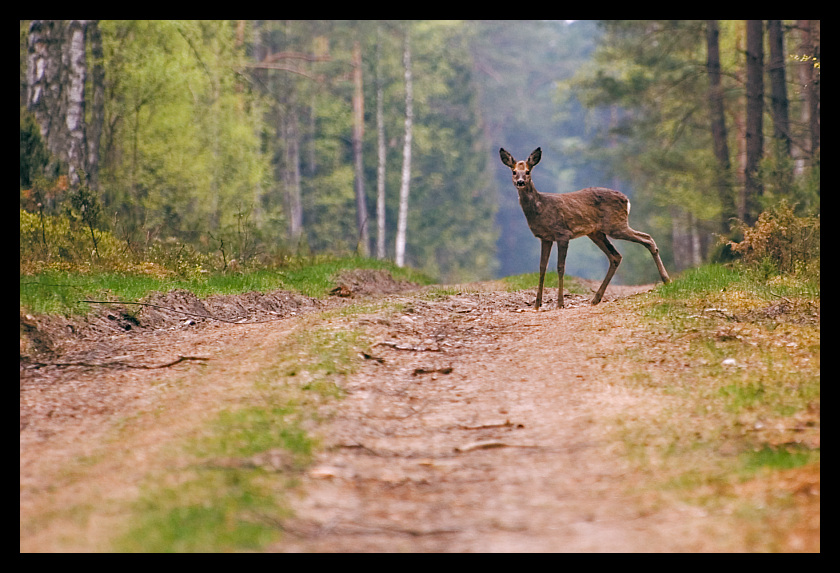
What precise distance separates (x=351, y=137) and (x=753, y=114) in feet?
97.4

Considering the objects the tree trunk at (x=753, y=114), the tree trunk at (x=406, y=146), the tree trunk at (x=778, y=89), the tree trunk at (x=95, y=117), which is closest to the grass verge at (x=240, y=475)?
the tree trunk at (x=95, y=117)

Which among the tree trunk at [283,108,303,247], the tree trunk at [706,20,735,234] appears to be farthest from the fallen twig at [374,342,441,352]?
the tree trunk at [283,108,303,247]

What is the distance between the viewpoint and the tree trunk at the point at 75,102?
1512cm

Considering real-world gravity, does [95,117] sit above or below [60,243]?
above

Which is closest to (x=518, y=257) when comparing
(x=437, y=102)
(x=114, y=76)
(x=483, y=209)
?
(x=483, y=209)

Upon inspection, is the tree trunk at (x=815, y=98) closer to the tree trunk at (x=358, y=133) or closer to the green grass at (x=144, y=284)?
the green grass at (x=144, y=284)

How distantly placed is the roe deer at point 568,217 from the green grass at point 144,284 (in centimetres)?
401

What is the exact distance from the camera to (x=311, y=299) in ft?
43.4

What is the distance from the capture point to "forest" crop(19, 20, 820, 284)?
49.1 ft

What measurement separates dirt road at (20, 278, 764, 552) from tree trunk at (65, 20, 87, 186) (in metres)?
6.64

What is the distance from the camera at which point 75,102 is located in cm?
1515

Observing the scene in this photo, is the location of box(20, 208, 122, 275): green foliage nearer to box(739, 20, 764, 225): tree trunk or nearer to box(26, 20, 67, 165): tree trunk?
box(26, 20, 67, 165): tree trunk

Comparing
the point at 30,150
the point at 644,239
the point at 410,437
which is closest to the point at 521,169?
the point at 644,239

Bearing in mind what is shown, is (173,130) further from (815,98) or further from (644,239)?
(815,98)
